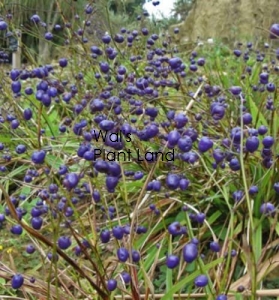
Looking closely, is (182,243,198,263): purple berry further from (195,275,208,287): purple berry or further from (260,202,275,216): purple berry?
(260,202,275,216): purple berry

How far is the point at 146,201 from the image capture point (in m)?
1.78

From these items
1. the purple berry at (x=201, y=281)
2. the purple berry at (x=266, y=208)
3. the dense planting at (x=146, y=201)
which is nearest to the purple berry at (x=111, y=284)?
the dense planting at (x=146, y=201)

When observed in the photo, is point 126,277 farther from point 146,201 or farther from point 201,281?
point 146,201

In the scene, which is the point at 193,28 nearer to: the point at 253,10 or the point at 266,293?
the point at 253,10

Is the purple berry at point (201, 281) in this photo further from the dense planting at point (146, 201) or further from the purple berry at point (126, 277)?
the purple berry at point (126, 277)

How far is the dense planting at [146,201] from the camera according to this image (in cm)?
111

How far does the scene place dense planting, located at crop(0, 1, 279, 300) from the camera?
1107 millimetres

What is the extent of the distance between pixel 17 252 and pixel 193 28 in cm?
608

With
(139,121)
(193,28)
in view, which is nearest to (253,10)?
(193,28)

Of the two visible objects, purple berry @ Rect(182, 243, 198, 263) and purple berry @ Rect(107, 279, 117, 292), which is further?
purple berry @ Rect(107, 279, 117, 292)

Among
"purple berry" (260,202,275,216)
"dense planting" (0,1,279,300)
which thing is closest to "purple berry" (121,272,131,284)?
"dense planting" (0,1,279,300)

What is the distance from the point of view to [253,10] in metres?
6.55

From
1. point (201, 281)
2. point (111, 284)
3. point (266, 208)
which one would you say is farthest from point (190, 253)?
point (266, 208)

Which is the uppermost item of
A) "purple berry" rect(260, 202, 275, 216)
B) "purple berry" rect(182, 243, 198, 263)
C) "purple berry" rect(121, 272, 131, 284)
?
"purple berry" rect(260, 202, 275, 216)
